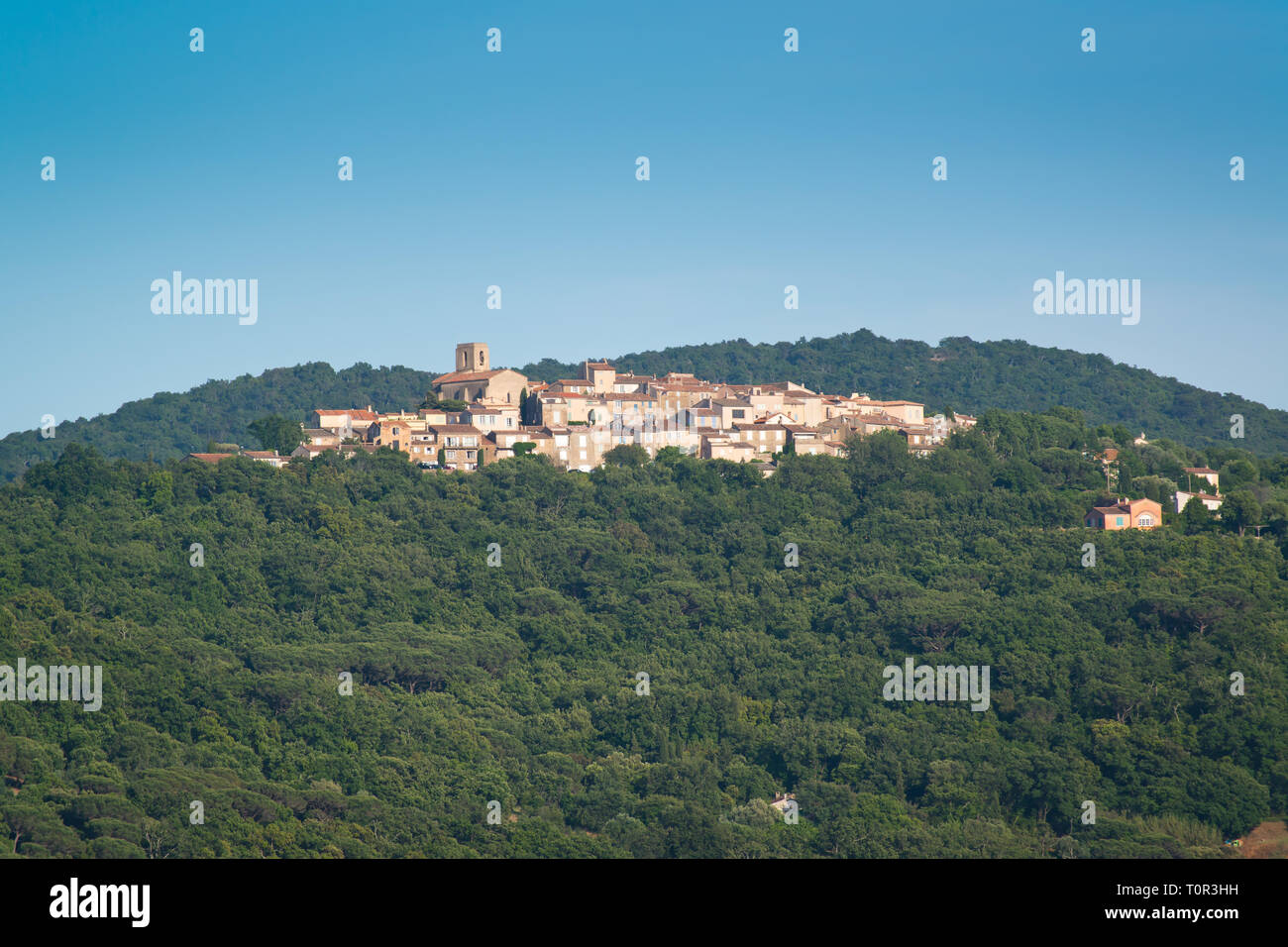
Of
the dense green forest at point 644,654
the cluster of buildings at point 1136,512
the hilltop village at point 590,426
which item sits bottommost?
the dense green forest at point 644,654

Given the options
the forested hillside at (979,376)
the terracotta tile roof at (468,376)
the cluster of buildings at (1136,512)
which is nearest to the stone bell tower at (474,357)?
the terracotta tile roof at (468,376)

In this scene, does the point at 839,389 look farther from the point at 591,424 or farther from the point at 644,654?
the point at 644,654

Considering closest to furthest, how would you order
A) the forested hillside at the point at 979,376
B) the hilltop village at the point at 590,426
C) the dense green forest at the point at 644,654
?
1. the dense green forest at the point at 644,654
2. the hilltop village at the point at 590,426
3. the forested hillside at the point at 979,376

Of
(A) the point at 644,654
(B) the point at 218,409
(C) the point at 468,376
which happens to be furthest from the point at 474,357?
(B) the point at 218,409

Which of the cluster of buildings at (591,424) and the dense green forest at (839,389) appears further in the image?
the dense green forest at (839,389)

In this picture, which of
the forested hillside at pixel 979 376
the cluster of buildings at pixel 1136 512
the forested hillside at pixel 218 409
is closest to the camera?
the cluster of buildings at pixel 1136 512

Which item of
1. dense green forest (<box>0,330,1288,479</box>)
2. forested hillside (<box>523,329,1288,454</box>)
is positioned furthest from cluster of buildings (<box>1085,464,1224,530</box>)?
forested hillside (<box>523,329,1288,454</box>)

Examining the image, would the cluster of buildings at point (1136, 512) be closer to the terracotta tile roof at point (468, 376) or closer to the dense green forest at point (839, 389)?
the terracotta tile roof at point (468, 376)
